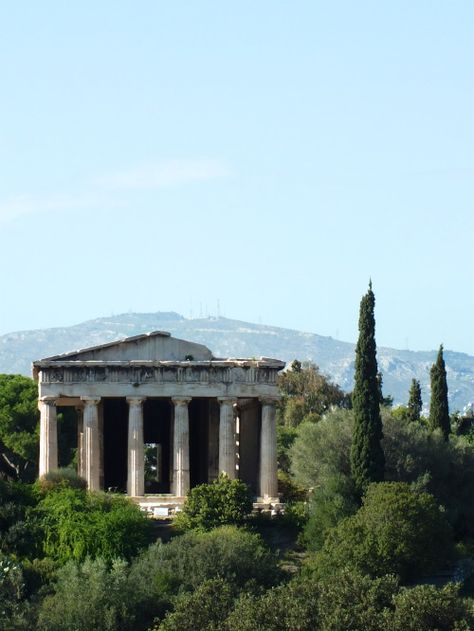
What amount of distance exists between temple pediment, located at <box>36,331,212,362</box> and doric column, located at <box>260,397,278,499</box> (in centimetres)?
400

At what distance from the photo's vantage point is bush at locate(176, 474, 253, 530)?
78625 millimetres

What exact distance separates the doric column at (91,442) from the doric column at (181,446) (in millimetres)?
3318

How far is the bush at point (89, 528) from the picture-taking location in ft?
246

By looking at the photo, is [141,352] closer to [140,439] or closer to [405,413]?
[140,439]

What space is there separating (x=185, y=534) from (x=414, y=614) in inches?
610

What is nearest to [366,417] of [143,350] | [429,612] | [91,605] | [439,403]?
[143,350]

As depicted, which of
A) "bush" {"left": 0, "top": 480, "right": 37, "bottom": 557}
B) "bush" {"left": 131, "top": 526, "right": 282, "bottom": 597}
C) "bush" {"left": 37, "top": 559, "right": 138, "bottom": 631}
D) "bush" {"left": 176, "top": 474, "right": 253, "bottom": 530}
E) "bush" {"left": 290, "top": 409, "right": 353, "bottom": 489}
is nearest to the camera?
"bush" {"left": 37, "top": 559, "right": 138, "bottom": 631}

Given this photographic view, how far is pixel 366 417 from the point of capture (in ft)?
260

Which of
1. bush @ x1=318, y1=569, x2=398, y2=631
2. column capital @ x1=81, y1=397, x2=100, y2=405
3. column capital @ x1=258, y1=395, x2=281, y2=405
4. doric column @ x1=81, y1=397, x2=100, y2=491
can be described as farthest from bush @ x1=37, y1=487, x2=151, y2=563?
bush @ x1=318, y1=569, x2=398, y2=631

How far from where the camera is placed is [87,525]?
76.3 meters

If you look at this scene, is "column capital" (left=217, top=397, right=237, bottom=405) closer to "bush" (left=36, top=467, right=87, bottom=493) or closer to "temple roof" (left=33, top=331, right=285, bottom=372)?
"temple roof" (left=33, top=331, right=285, bottom=372)

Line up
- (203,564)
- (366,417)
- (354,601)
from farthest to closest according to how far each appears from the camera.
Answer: (366,417) < (203,564) < (354,601)

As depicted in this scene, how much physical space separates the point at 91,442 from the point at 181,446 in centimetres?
386

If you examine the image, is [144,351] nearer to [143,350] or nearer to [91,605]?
[143,350]
